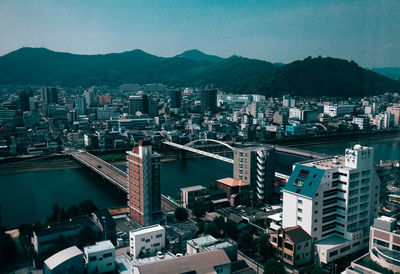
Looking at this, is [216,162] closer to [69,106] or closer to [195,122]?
[195,122]

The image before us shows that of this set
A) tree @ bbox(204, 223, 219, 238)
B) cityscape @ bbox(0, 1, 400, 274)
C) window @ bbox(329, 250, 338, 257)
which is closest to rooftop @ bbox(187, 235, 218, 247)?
cityscape @ bbox(0, 1, 400, 274)

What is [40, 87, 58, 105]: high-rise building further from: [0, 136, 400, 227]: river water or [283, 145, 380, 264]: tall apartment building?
Answer: [283, 145, 380, 264]: tall apartment building

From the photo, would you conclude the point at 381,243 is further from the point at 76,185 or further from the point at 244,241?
the point at 76,185

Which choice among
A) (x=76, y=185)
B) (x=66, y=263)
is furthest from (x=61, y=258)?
(x=76, y=185)

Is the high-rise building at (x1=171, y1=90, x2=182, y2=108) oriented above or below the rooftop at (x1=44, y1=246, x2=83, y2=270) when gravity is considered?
above

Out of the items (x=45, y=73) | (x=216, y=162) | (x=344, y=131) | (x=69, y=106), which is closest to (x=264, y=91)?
(x=344, y=131)

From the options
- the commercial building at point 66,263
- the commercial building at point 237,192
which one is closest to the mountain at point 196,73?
the commercial building at point 237,192
